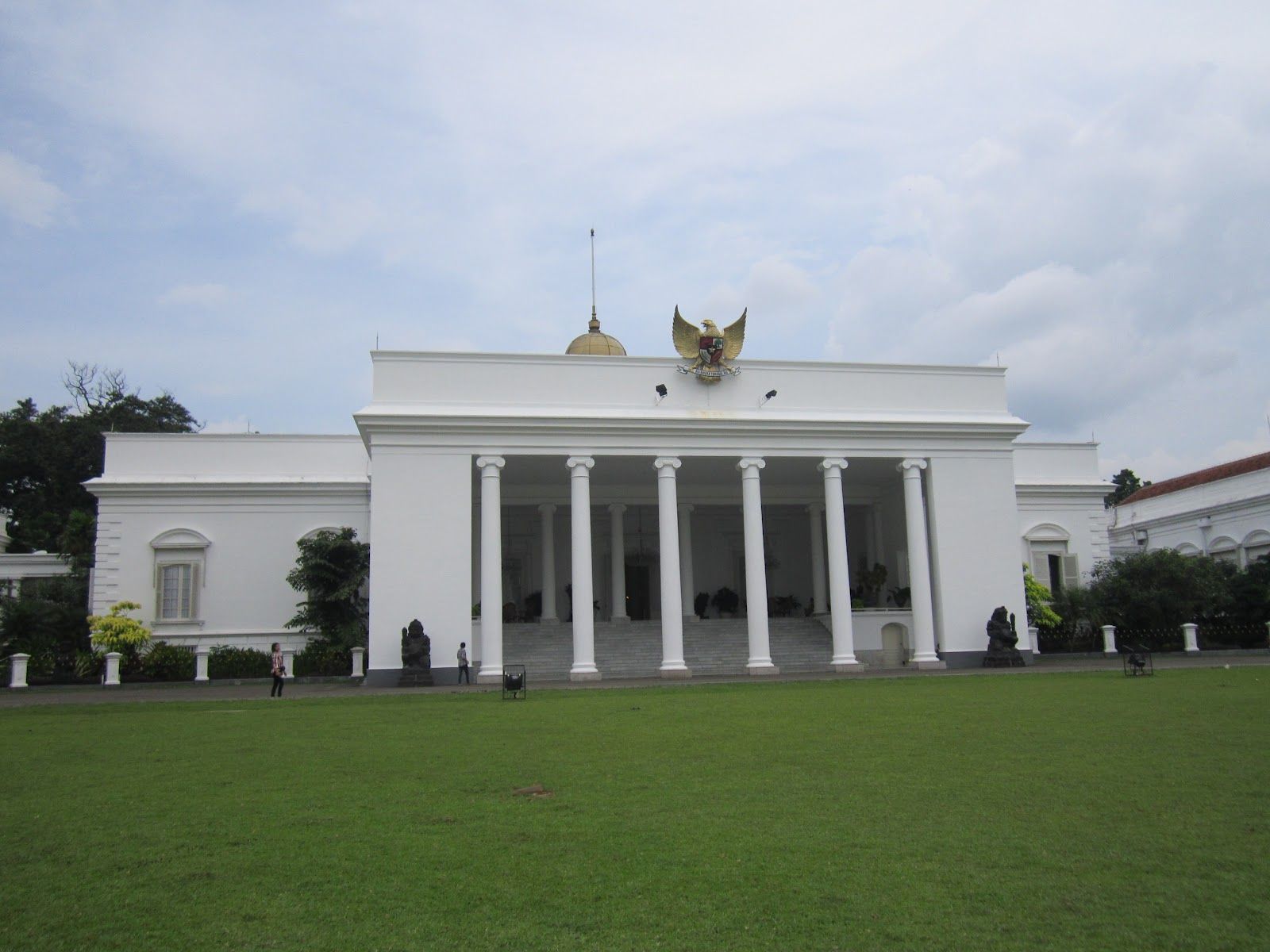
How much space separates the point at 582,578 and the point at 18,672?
12864mm

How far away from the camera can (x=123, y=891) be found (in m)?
5.34

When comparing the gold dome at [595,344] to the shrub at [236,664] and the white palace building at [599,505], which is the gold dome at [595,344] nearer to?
the white palace building at [599,505]

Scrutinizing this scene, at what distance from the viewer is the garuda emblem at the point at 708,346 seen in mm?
24531

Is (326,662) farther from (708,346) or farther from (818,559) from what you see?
(818,559)

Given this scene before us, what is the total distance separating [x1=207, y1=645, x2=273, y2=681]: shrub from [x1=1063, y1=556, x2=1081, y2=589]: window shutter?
2322 centimetres

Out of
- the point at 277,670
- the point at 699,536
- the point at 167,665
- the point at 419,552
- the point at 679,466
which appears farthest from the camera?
the point at 699,536

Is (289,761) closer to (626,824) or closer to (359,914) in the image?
(626,824)

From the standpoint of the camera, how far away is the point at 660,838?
6.30 metres

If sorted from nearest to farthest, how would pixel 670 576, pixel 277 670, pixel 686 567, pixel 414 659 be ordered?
pixel 277 670
pixel 414 659
pixel 670 576
pixel 686 567

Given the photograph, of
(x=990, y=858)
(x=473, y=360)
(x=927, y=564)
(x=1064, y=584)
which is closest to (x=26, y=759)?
(x=990, y=858)

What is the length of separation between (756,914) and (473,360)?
2022 cm

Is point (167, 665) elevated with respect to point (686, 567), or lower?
A: lower

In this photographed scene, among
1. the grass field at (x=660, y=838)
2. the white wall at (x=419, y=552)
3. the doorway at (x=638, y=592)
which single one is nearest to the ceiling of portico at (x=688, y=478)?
the white wall at (x=419, y=552)

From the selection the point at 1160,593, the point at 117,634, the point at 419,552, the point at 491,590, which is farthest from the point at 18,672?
the point at 1160,593
